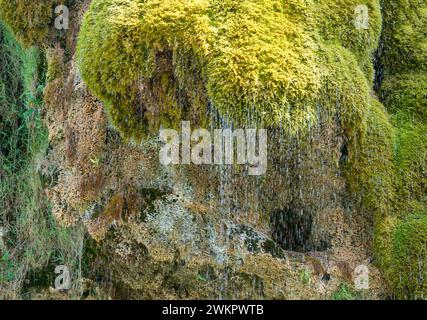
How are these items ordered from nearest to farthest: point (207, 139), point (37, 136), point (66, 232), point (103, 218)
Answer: point (207, 139)
point (103, 218)
point (66, 232)
point (37, 136)

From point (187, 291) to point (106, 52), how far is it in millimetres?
1777

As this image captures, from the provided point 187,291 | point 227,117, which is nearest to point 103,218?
point 187,291

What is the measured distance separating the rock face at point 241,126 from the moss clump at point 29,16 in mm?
11

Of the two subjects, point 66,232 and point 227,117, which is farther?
point 66,232

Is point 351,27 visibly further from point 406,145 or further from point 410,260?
point 410,260

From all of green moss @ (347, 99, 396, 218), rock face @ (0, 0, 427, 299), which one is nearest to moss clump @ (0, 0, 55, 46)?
rock face @ (0, 0, 427, 299)

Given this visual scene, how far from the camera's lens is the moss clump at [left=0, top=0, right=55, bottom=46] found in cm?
444

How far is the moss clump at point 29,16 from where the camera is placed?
4.44 m

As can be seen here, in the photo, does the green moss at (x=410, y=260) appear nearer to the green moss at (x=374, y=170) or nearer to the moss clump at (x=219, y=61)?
the green moss at (x=374, y=170)

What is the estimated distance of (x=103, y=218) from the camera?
4.10m

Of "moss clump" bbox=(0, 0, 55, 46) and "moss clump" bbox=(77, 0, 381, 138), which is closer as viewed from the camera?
"moss clump" bbox=(77, 0, 381, 138)

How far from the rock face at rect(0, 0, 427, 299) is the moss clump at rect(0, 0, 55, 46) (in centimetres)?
1

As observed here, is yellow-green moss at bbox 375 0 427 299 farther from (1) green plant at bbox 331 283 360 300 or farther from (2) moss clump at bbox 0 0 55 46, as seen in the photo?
(2) moss clump at bbox 0 0 55 46
